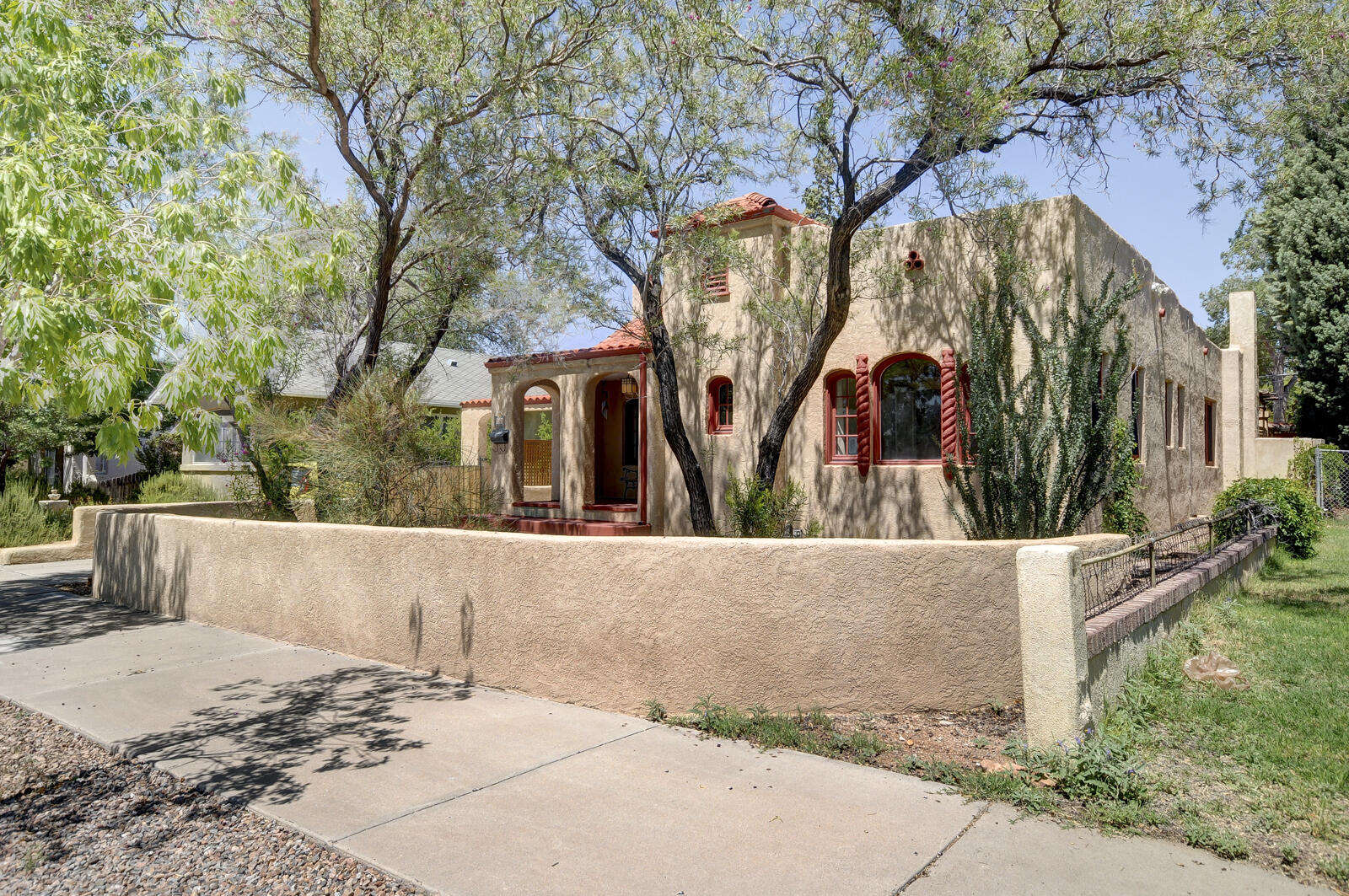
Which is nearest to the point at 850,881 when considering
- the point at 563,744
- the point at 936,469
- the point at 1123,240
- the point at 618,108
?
the point at 563,744

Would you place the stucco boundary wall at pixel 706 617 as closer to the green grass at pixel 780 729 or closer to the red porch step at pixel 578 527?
the green grass at pixel 780 729

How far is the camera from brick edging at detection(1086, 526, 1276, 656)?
5743 mm

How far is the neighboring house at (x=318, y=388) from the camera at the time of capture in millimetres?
15039

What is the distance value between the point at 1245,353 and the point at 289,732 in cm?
2351

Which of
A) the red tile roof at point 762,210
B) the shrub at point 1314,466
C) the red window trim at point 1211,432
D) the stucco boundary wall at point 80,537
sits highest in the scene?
the red tile roof at point 762,210

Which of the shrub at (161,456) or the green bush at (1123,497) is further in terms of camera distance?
the shrub at (161,456)

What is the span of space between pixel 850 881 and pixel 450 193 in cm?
1077

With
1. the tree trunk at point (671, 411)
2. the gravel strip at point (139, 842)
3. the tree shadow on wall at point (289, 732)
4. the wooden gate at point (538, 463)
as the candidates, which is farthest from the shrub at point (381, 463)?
the wooden gate at point (538, 463)

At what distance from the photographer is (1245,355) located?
21.7 meters

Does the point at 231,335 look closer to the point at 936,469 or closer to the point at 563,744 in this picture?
the point at 563,744

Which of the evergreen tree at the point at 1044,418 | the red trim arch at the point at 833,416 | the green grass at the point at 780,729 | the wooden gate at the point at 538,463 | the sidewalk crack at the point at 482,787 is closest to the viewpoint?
the sidewalk crack at the point at 482,787

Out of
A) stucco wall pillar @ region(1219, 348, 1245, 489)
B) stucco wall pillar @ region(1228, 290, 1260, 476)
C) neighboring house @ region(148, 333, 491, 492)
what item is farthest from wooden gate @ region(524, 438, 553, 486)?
stucco wall pillar @ region(1228, 290, 1260, 476)

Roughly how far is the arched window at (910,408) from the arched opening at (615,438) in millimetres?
7196

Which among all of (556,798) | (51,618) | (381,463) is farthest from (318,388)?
(556,798)
